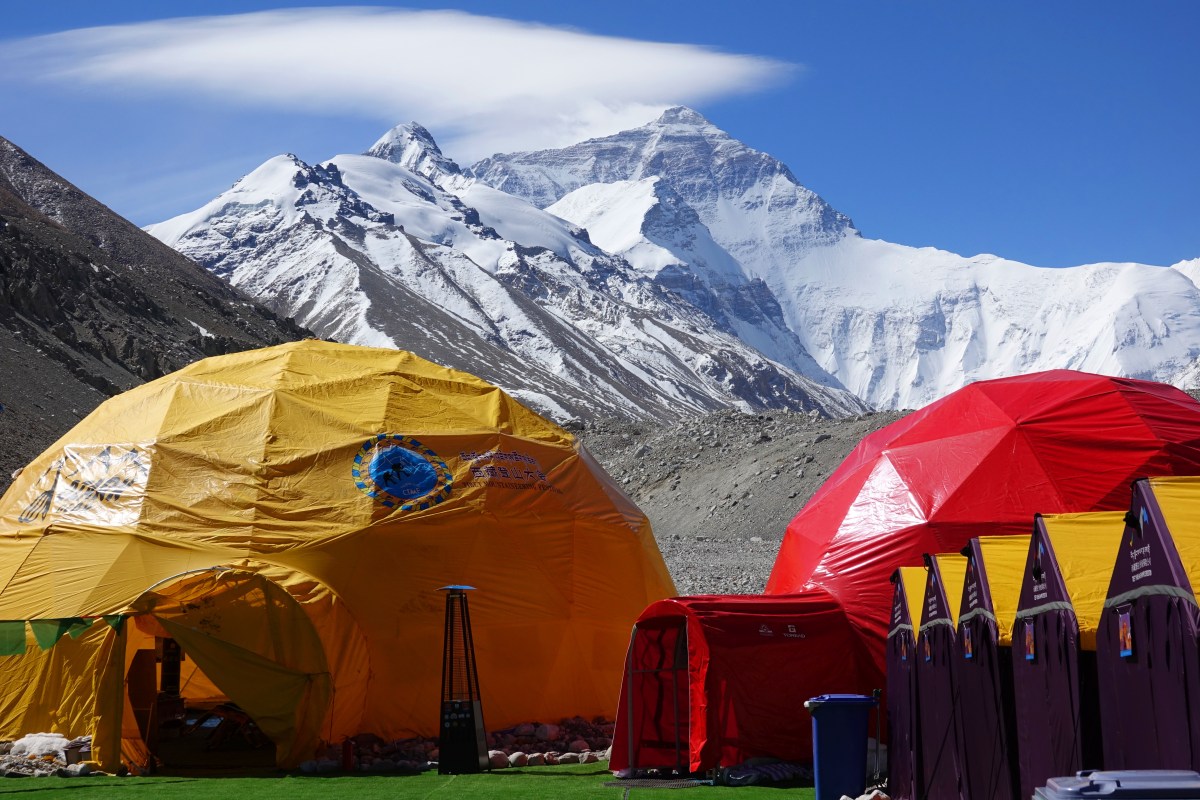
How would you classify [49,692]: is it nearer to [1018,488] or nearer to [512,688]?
[512,688]

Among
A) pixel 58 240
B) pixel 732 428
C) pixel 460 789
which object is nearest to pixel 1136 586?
pixel 460 789

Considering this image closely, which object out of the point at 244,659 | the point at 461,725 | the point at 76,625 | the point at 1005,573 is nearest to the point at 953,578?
the point at 1005,573

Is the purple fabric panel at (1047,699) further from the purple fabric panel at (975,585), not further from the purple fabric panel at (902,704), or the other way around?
the purple fabric panel at (902,704)

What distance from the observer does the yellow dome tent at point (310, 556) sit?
1658 centimetres

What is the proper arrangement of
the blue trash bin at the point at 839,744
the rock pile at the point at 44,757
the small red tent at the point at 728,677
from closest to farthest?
the blue trash bin at the point at 839,744 → the small red tent at the point at 728,677 → the rock pile at the point at 44,757

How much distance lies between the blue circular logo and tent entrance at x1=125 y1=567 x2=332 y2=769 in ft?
8.12

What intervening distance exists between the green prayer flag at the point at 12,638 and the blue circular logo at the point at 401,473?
4560 millimetres

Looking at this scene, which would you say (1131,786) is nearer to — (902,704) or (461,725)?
(902,704)

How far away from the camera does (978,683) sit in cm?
1209

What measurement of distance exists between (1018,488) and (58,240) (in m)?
88.6

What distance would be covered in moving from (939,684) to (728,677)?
131 inches

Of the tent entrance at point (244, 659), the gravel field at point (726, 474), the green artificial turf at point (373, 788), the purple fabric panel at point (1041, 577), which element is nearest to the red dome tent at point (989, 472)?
the green artificial turf at point (373, 788)

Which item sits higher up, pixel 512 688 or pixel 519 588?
pixel 519 588

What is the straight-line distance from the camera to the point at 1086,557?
11.1 meters
